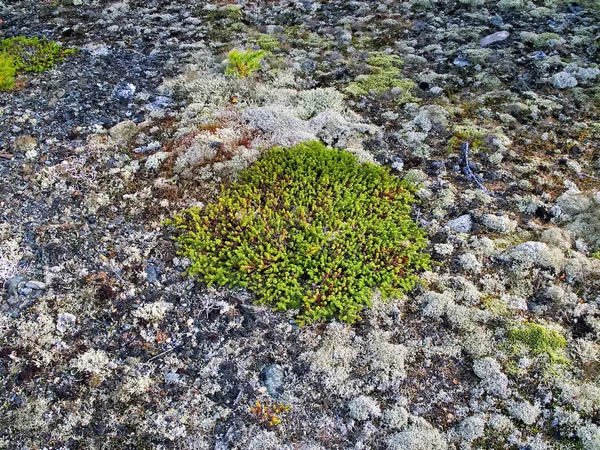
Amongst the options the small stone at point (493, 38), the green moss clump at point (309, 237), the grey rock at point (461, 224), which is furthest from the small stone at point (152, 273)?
the small stone at point (493, 38)

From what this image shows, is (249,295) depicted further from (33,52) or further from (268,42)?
(33,52)

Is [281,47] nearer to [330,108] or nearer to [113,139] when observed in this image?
[330,108]

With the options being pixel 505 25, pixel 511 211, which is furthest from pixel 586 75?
pixel 511 211

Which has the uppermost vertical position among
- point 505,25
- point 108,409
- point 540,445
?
point 505,25

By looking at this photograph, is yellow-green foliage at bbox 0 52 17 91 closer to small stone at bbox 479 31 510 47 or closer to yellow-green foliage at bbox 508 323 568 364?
yellow-green foliage at bbox 508 323 568 364

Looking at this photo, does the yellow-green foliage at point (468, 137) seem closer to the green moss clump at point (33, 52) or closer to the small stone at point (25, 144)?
the small stone at point (25, 144)

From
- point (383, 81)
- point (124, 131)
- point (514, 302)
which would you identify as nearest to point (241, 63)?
point (124, 131)

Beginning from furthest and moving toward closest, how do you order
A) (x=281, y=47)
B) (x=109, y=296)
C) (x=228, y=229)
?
(x=281, y=47) → (x=228, y=229) → (x=109, y=296)
